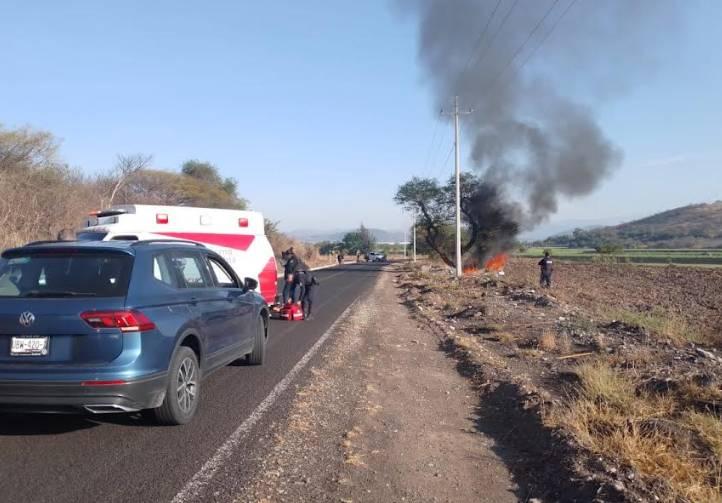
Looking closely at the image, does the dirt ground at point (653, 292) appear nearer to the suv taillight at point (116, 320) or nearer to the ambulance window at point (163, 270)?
the ambulance window at point (163, 270)

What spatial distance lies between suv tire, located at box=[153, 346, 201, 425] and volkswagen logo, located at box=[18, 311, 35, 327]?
1.18 meters

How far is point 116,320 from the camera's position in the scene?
496cm

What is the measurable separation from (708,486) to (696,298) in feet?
86.4

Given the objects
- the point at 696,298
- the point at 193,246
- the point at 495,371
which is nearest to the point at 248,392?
the point at 193,246

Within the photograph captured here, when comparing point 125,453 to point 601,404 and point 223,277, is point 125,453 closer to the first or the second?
point 223,277

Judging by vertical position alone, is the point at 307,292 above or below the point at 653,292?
above

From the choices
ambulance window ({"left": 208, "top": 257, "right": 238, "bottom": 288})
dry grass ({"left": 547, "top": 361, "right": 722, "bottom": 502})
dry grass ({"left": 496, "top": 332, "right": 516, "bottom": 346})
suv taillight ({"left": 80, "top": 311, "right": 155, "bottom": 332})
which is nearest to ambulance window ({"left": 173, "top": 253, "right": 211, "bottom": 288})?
ambulance window ({"left": 208, "top": 257, "right": 238, "bottom": 288})

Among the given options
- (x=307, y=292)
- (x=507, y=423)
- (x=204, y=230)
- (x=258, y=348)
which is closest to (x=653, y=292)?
(x=307, y=292)

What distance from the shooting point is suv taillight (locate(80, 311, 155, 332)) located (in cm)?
493

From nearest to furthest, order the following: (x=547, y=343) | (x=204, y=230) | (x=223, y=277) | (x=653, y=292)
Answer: (x=223, y=277), (x=547, y=343), (x=204, y=230), (x=653, y=292)

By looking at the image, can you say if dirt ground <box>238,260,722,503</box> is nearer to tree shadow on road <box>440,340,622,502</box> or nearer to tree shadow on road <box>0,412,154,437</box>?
tree shadow on road <box>440,340,622,502</box>

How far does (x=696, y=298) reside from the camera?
27219 mm

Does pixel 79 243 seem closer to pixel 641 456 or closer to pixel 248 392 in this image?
pixel 248 392

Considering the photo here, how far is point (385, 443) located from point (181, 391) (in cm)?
194
